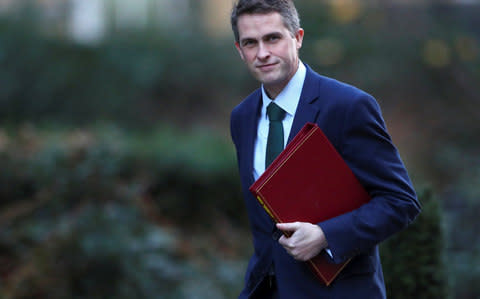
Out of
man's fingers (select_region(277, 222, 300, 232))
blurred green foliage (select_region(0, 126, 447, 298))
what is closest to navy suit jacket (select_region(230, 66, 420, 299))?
man's fingers (select_region(277, 222, 300, 232))

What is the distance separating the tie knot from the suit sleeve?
320 mm

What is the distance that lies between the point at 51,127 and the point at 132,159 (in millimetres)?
1789

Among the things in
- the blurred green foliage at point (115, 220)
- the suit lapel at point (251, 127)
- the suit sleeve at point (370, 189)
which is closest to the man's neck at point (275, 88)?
the suit lapel at point (251, 127)

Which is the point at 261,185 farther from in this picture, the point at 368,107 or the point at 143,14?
the point at 143,14

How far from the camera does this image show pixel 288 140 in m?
2.70

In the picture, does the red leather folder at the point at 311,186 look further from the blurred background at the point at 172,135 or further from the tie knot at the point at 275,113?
the blurred background at the point at 172,135

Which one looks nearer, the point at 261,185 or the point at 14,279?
the point at 261,185

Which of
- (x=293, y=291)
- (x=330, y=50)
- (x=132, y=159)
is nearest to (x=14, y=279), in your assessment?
(x=132, y=159)

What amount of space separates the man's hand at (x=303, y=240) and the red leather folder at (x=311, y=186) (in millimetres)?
44

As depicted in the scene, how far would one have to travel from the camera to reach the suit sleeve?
2.48 meters

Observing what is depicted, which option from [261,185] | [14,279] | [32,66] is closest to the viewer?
[261,185]

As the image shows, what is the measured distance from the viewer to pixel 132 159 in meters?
7.66

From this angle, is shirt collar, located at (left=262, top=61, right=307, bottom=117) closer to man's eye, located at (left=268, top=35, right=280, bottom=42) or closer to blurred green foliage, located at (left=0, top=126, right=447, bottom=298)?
man's eye, located at (left=268, top=35, right=280, bottom=42)

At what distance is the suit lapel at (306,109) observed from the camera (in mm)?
2652
